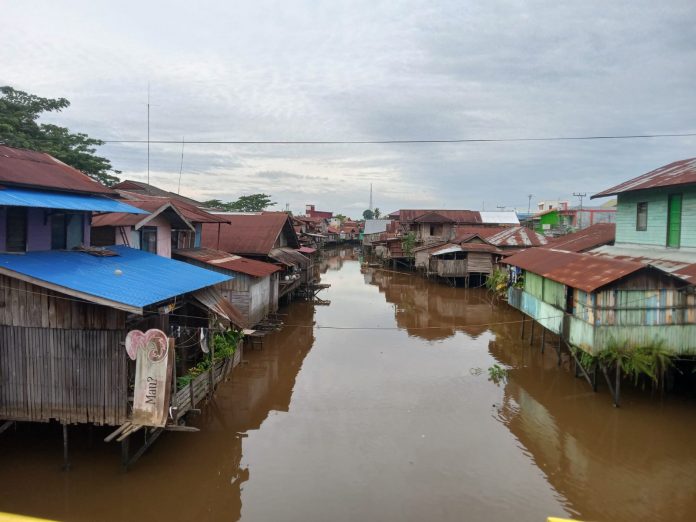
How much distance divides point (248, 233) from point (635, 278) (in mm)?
19720

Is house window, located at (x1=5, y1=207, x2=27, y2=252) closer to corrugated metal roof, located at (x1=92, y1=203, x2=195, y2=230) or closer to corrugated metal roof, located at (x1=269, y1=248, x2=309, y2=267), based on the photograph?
corrugated metal roof, located at (x1=92, y1=203, x2=195, y2=230)

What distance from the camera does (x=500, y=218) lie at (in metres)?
60.4

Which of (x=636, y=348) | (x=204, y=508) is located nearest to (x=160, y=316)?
(x=204, y=508)

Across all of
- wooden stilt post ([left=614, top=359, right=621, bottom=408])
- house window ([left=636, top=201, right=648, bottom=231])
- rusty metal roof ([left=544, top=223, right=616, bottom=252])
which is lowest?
wooden stilt post ([left=614, top=359, right=621, bottom=408])

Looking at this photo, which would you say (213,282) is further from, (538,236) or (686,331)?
Result: (538,236)

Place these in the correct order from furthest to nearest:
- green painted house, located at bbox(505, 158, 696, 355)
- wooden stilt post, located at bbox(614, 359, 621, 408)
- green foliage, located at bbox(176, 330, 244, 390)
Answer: wooden stilt post, located at bbox(614, 359, 621, 408) → green painted house, located at bbox(505, 158, 696, 355) → green foliage, located at bbox(176, 330, 244, 390)

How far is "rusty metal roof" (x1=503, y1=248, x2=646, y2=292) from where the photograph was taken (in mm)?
13328

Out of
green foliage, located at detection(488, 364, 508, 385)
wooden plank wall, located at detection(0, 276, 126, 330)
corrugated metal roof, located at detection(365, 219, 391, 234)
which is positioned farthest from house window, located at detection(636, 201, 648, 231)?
corrugated metal roof, located at detection(365, 219, 391, 234)

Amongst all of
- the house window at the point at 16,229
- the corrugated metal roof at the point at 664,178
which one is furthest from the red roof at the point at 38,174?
the corrugated metal roof at the point at 664,178

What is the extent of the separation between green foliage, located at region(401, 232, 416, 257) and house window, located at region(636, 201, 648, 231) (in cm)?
3496

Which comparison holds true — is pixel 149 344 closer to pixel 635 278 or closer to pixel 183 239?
pixel 183 239

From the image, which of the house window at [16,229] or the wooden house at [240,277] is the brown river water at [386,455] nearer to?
the wooden house at [240,277]

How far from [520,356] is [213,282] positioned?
45.1 ft

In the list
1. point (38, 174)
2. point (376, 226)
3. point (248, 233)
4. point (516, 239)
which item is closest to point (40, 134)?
point (248, 233)
